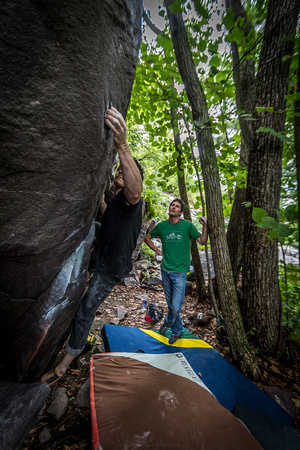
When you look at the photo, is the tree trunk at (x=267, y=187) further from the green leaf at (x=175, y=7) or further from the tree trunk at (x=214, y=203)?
the green leaf at (x=175, y=7)

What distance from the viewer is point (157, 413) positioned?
1800mm

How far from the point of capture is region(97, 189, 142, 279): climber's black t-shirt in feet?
7.06

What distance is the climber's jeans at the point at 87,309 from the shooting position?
7.41 ft

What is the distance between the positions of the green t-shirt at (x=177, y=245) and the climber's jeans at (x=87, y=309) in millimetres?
1720

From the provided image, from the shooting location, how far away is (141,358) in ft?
8.93

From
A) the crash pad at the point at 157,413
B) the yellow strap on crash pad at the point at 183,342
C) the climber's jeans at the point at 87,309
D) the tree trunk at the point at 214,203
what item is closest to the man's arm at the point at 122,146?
the climber's jeans at the point at 87,309

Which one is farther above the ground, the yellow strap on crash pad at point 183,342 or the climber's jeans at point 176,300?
the climber's jeans at point 176,300

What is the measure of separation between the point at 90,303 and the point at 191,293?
485 cm

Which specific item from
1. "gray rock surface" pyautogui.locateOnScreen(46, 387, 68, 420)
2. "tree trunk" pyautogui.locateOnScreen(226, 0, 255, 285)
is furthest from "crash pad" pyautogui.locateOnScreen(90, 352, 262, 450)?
"tree trunk" pyautogui.locateOnScreen(226, 0, 255, 285)

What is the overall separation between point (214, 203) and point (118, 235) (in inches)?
66.8

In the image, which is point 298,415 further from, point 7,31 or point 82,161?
point 7,31

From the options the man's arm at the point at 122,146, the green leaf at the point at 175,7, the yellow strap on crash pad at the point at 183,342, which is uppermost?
the green leaf at the point at 175,7

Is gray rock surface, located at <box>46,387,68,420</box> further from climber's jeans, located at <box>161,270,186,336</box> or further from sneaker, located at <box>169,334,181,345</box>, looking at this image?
climber's jeans, located at <box>161,270,186,336</box>

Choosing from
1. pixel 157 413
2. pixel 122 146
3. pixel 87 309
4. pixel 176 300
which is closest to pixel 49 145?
pixel 122 146
